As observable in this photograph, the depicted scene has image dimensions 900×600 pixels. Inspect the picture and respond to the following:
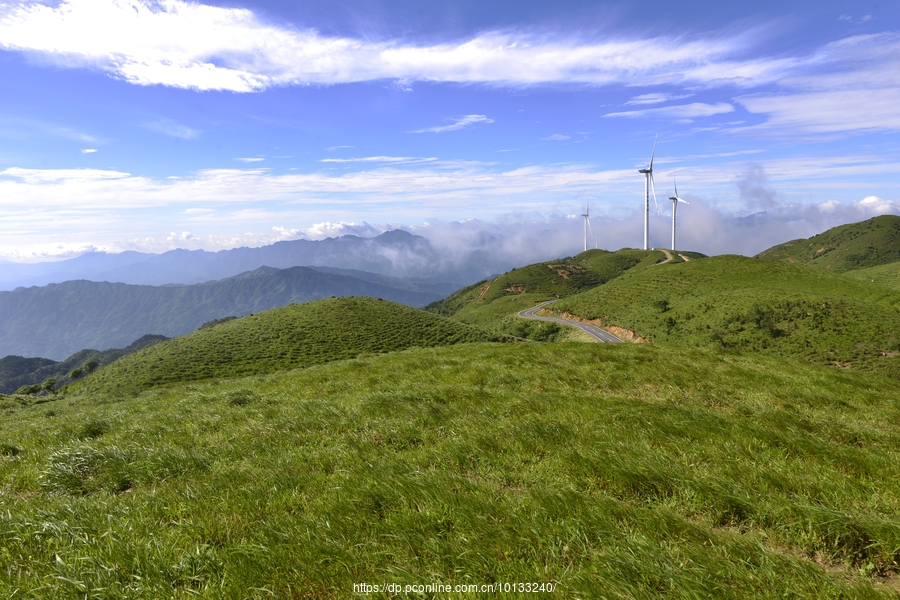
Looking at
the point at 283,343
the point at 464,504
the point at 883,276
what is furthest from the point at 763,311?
the point at 464,504

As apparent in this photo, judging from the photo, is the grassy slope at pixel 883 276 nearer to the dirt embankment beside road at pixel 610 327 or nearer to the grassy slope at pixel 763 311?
the grassy slope at pixel 763 311

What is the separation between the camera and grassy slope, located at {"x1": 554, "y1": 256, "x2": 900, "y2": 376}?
53844 mm

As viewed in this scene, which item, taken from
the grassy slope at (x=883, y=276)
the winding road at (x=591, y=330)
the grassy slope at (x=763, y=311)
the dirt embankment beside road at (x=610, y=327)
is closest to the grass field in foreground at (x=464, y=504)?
the grassy slope at (x=763, y=311)

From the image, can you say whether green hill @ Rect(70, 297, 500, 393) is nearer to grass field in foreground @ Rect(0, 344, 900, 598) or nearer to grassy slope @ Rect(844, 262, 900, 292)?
grass field in foreground @ Rect(0, 344, 900, 598)

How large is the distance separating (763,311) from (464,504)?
80.4 metres

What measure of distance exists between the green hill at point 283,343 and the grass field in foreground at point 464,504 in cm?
4786

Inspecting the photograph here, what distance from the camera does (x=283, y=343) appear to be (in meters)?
64.3

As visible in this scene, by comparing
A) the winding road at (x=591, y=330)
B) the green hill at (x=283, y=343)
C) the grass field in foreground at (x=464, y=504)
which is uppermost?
the grass field in foreground at (x=464, y=504)

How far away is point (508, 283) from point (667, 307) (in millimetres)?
111221

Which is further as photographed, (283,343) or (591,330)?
(591,330)

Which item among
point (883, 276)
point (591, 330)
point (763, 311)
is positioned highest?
point (883, 276)

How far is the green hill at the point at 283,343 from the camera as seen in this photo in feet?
176

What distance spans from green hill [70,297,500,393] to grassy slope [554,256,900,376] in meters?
35.9

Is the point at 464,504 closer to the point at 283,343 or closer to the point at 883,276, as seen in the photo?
the point at 283,343
